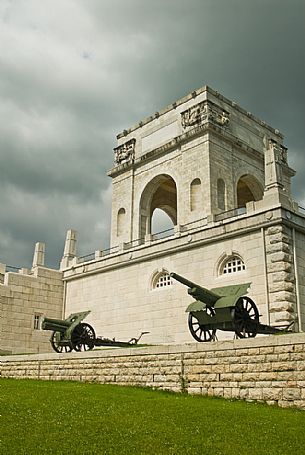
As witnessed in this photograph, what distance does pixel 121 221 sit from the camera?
31453 millimetres

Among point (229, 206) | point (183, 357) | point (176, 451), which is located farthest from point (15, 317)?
point (176, 451)

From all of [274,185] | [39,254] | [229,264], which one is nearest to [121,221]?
[39,254]

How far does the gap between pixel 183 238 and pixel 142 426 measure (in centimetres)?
1333

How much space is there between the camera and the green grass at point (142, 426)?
25.3 feet

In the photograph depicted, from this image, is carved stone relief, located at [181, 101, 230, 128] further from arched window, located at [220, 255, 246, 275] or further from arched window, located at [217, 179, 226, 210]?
arched window, located at [220, 255, 246, 275]

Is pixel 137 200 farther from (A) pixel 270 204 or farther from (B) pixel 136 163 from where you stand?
(A) pixel 270 204

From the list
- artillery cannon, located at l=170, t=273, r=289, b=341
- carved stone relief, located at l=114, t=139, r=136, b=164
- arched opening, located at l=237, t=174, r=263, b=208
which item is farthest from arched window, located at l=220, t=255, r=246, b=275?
carved stone relief, located at l=114, t=139, r=136, b=164

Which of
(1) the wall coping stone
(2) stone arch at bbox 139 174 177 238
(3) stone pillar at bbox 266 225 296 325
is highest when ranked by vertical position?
(2) stone arch at bbox 139 174 177 238

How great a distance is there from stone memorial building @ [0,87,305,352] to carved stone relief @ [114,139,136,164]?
9 centimetres

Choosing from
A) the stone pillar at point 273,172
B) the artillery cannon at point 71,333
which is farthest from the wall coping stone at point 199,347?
the stone pillar at point 273,172

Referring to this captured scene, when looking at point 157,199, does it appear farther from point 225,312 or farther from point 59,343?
point 225,312

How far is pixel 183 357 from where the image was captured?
13836 mm

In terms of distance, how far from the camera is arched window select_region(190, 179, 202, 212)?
2680 centimetres

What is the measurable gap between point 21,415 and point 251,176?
22789 mm
